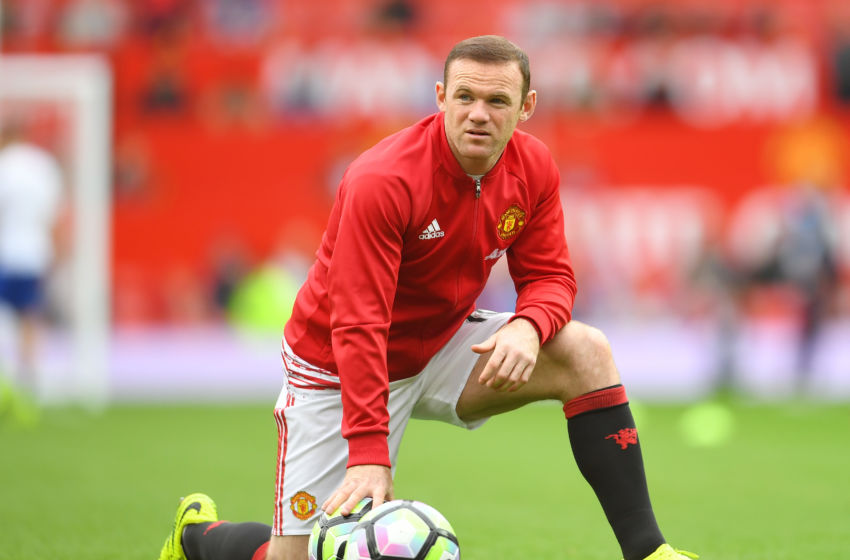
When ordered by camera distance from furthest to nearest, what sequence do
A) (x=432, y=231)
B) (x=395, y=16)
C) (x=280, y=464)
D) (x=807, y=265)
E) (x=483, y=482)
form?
(x=395, y=16) < (x=807, y=265) < (x=483, y=482) < (x=280, y=464) < (x=432, y=231)

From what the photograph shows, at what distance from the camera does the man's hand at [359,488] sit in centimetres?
331

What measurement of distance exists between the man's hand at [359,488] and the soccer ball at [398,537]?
0.17 ft

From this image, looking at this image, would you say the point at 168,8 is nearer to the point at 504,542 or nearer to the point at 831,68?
the point at 831,68

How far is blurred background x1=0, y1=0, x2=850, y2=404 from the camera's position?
54.1 ft

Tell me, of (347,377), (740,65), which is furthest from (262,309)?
(347,377)

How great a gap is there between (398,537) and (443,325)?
877 millimetres

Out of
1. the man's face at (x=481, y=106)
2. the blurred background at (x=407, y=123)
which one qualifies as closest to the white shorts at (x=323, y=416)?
the man's face at (x=481, y=106)

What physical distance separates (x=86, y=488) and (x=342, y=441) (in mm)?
3038

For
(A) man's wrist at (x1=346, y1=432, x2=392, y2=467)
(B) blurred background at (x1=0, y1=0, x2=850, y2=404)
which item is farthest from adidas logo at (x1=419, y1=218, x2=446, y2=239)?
(B) blurred background at (x1=0, y1=0, x2=850, y2=404)

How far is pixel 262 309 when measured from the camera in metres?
16.0

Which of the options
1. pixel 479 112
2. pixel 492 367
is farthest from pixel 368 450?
pixel 479 112

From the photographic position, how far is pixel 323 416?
3.88 m

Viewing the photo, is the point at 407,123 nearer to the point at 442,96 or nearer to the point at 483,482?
the point at 483,482

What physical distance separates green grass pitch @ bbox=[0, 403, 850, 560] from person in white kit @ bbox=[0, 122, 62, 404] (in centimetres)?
96
